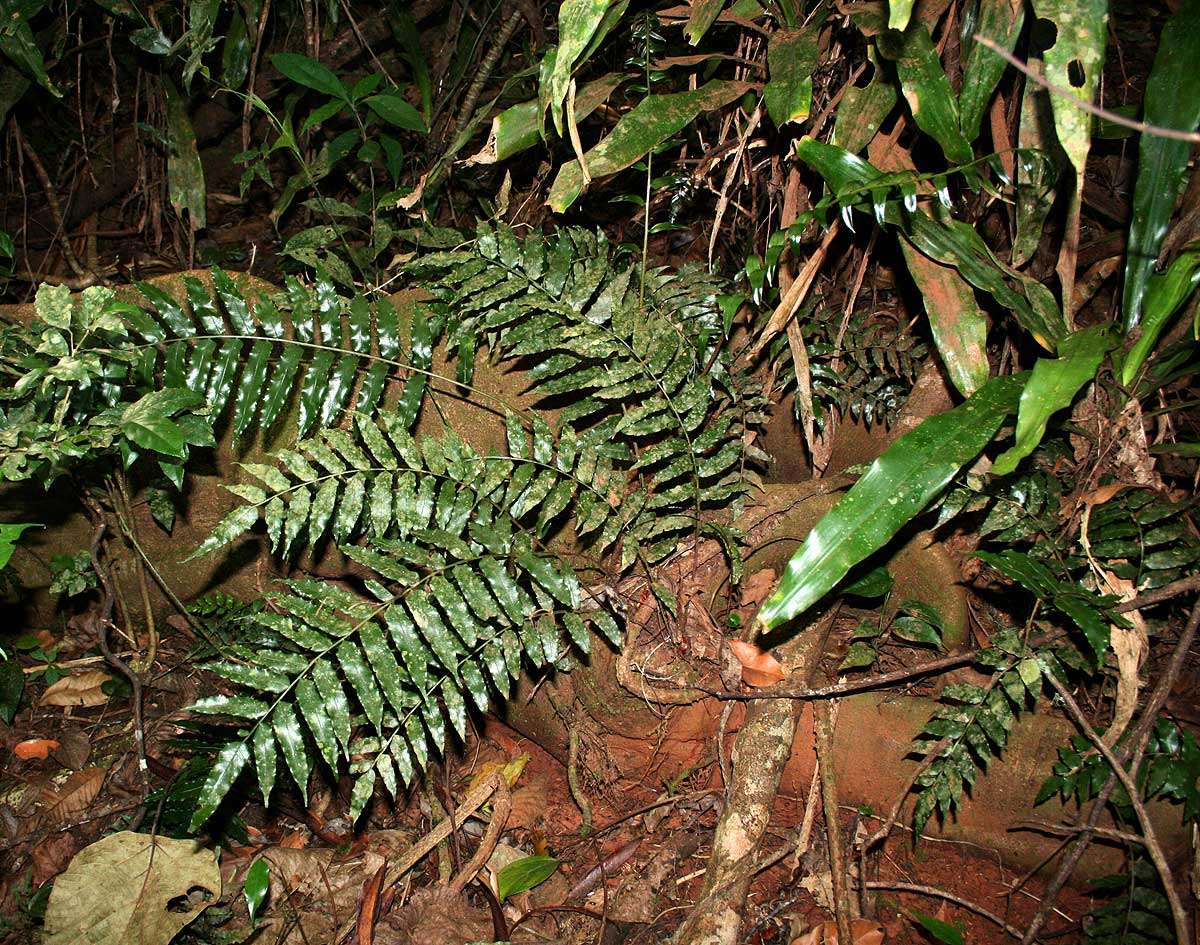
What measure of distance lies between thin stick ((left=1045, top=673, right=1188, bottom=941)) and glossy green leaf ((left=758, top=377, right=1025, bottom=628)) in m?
0.69

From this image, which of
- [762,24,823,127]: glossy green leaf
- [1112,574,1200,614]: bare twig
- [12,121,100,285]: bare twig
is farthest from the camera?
[12,121,100,285]: bare twig

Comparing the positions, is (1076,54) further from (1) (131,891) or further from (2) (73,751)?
(2) (73,751)

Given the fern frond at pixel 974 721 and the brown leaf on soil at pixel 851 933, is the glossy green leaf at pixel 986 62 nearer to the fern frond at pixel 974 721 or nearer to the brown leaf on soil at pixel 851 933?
the fern frond at pixel 974 721

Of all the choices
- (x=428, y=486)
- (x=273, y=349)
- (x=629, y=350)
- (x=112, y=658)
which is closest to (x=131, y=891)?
(x=112, y=658)

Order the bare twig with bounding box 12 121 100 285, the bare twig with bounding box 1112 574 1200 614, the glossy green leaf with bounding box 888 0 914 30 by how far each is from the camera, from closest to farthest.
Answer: the glossy green leaf with bounding box 888 0 914 30, the bare twig with bounding box 1112 574 1200 614, the bare twig with bounding box 12 121 100 285

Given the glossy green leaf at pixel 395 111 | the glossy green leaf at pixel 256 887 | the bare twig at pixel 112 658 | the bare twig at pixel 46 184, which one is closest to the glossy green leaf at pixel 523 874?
the glossy green leaf at pixel 256 887

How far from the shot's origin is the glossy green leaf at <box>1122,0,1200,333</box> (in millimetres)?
1680

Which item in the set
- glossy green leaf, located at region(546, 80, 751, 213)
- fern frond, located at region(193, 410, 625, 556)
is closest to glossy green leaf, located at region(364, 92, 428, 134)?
glossy green leaf, located at region(546, 80, 751, 213)

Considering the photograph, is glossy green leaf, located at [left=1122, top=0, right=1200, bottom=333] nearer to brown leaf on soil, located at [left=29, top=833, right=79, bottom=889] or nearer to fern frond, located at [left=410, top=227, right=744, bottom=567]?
fern frond, located at [left=410, top=227, right=744, bottom=567]

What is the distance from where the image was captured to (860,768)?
228 cm

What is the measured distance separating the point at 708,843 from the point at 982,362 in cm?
143

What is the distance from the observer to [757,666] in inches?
86.9

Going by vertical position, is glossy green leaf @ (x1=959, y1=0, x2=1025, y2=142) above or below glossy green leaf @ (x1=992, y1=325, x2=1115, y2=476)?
above

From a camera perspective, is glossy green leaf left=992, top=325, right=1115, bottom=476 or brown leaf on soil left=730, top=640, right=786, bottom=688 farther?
brown leaf on soil left=730, top=640, right=786, bottom=688
